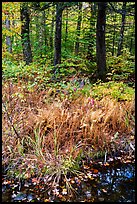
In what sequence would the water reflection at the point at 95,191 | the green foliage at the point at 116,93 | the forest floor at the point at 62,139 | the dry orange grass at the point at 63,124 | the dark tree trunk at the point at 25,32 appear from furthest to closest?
1. the dark tree trunk at the point at 25,32
2. the green foliage at the point at 116,93
3. the dry orange grass at the point at 63,124
4. the forest floor at the point at 62,139
5. the water reflection at the point at 95,191

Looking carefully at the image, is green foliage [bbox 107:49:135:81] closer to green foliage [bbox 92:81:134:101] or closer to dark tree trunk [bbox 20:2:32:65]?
green foliage [bbox 92:81:134:101]

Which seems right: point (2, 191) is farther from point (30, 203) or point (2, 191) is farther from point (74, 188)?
point (74, 188)

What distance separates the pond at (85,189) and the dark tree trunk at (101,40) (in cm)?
419

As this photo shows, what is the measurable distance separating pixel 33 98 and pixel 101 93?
1578mm

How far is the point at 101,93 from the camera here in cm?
527

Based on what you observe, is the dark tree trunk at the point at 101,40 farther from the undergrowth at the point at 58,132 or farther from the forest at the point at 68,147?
the undergrowth at the point at 58,132

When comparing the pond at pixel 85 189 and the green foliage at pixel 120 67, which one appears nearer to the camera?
the pond at pixel 85 189

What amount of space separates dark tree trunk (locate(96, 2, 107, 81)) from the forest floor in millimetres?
2454

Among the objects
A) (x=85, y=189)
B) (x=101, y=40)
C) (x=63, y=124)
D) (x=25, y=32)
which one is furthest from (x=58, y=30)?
(x=85, y=189)

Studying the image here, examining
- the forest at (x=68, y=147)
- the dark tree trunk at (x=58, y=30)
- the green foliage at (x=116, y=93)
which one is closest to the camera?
the forest at (x=68, y=147)

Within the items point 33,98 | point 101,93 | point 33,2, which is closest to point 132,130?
point 101,93

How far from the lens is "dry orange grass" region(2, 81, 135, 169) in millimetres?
3543

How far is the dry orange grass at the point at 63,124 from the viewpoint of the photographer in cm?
354

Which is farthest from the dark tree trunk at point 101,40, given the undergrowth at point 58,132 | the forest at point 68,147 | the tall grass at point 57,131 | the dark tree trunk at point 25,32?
the dark tree trunk at point 25,32
